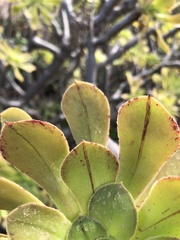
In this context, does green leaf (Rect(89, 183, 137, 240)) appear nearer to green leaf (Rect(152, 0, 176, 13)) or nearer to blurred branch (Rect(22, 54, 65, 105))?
green leaf (Rect(152, 0, 176, 13))

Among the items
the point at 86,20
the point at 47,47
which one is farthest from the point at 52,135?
the point at 47,47

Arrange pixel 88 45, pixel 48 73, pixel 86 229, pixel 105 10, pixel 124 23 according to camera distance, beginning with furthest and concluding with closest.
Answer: pixel 48 73 → pixel 88 45 → pixel 105 10 → pixel 124 23 → pixel 86 229

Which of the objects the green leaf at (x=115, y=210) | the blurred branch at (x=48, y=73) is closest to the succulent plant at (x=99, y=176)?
the green leaf at (x=115, y=210)

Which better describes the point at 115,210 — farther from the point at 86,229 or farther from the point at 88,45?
the point at 88,45

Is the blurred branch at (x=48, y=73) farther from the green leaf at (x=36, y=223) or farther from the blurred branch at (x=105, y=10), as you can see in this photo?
the green leaf at (x=36, y=223)

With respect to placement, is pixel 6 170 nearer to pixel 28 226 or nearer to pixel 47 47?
pixel 28 226

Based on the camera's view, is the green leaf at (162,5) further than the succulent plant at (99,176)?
Yes

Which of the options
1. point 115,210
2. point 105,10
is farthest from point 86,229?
point 105,10
